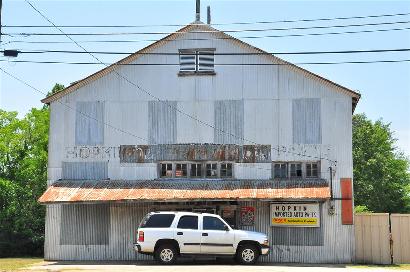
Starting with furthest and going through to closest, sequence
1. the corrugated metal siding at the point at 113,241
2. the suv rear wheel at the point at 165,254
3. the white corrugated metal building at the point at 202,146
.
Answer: the corrugated metal siding at the point at 113,241 → the white corrugated metal building at the point at 202,146 → the suv rear wheel at the point at 165,254

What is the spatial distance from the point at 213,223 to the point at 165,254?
1.98 meters

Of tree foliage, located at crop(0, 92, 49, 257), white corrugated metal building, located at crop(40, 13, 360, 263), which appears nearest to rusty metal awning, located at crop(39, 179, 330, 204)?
white corrugated metal building, located at crop(40, 13, 360, 263)

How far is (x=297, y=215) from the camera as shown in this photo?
82.6 ft

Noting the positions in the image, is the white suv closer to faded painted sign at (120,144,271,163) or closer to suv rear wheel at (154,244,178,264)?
suv rear wheel at (154,244,178,264)

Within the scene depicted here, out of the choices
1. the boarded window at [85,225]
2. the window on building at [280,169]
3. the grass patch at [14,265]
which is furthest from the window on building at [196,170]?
the grass patch at [14,265]

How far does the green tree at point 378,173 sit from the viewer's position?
57000mm

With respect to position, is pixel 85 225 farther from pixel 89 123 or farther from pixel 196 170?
pixel 196 170

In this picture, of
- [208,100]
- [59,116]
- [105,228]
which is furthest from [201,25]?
[105,228]

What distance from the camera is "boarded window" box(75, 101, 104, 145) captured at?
87.4 feet

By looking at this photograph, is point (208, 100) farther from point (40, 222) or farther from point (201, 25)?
point (40, 222)

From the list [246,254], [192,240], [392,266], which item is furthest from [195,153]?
[392,266]

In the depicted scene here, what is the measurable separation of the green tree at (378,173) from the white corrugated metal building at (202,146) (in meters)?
32.1

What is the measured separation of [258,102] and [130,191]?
6286 millimetres

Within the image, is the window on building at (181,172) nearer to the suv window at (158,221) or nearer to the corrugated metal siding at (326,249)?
the suv window at (158,221)
